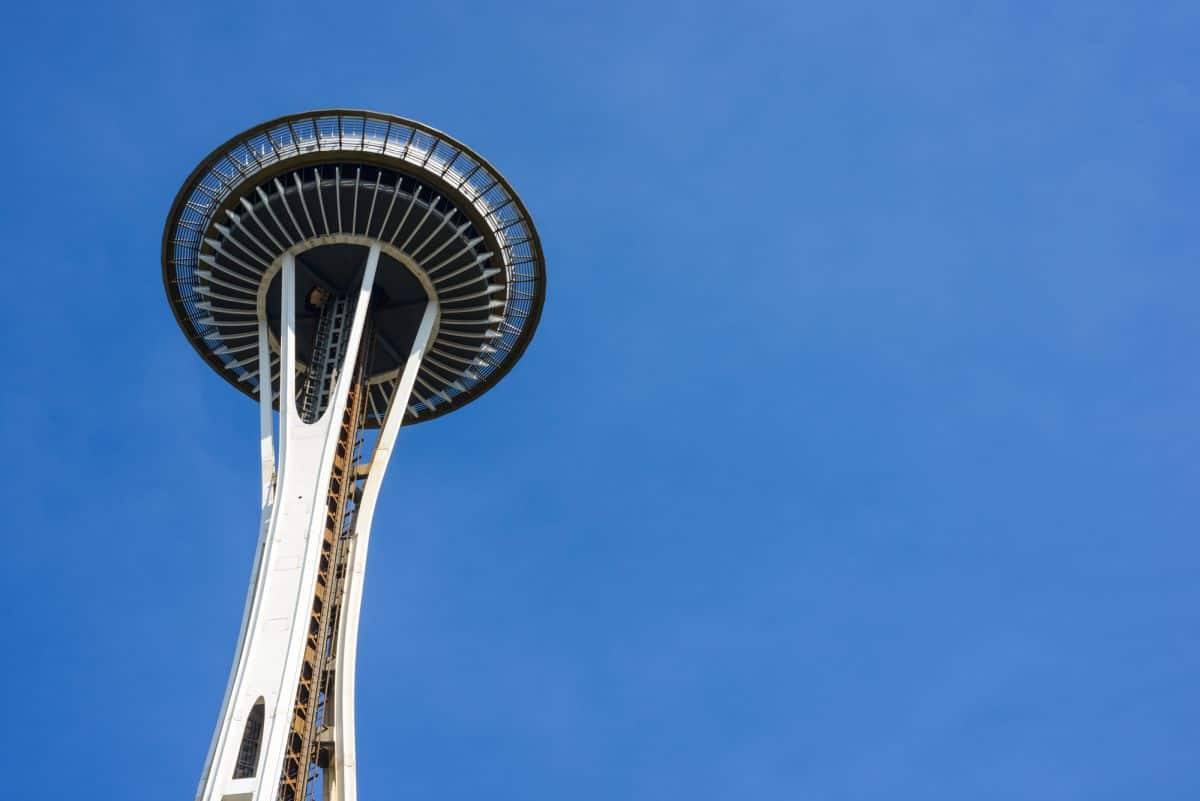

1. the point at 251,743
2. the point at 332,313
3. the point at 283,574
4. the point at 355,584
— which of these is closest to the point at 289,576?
the point at 283,574

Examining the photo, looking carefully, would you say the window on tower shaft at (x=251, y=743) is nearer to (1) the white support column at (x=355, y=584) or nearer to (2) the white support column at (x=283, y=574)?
(2) the white support column at (x=283, y=574)

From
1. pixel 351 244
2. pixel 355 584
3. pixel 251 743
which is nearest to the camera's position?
pixel 251 743

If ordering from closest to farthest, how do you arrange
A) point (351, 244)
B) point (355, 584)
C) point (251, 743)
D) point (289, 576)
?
point (251, 743), point (289, 576), point (355, 584), point (351, 244)

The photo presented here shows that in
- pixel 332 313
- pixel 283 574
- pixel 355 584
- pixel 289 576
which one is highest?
pixel 332 313

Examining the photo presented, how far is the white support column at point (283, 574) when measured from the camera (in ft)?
121

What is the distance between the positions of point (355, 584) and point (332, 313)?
12.3m

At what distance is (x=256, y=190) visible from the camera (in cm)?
4856

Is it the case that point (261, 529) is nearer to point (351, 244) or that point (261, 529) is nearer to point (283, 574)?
point (283, 574)

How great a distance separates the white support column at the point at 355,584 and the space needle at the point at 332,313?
2.7 inches

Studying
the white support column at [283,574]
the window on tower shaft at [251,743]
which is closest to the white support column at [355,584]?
the white support column at [283,574]

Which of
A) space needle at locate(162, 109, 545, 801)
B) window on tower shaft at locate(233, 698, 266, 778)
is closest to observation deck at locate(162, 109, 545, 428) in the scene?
space needle at locate(162, 109, 545, 801)

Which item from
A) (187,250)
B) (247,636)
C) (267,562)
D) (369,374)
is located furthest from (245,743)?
(187,250)

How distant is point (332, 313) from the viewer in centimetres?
5084

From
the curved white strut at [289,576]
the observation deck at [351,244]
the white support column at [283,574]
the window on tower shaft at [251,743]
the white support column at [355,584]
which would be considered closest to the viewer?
the white support column at [283,574]
